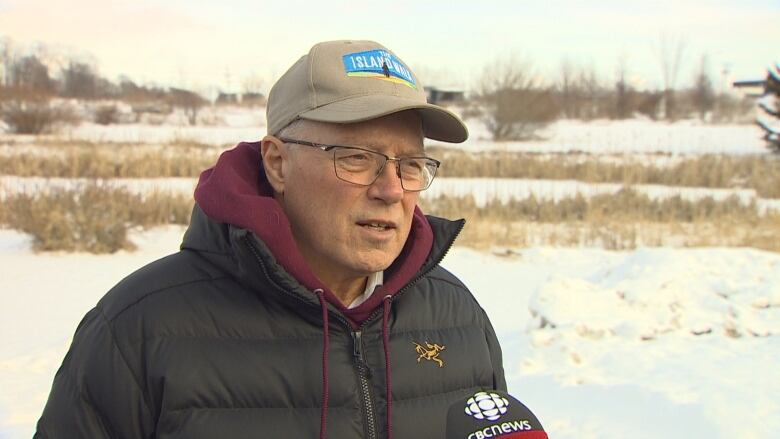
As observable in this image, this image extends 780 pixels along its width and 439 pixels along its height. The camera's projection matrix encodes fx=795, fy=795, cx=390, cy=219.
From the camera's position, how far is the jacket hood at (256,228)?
1828mm

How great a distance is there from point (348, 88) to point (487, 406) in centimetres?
89

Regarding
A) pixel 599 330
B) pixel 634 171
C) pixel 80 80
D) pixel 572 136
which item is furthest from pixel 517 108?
pixel 80 80

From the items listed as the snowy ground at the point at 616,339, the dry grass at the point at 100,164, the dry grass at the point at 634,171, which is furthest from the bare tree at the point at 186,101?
the snowy ground at the point at 616,339

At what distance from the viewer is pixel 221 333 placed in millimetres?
1831

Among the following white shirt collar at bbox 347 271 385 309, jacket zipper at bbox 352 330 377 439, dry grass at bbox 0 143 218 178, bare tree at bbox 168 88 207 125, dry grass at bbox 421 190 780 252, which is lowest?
dry grass at bbox 421 190 780 252

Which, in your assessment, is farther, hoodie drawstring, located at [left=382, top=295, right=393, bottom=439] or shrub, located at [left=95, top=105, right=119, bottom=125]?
shrub, located at [left=95, top=105, right=119, bottom=125]

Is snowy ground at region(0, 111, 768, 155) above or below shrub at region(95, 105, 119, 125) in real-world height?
below

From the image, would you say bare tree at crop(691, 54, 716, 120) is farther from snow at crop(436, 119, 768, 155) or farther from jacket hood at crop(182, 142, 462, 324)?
jacket hood at crop(182, 142, 462, 324)

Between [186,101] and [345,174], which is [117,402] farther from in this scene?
[186,101]

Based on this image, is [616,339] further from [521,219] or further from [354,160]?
[521,219]

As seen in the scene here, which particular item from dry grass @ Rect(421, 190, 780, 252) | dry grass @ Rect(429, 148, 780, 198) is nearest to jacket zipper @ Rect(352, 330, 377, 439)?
dry grass @ Rect(421, 190, 780, 252)

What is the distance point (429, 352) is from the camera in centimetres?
201

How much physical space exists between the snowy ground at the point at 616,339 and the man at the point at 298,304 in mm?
2820

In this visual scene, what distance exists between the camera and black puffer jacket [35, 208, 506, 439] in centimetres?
171
